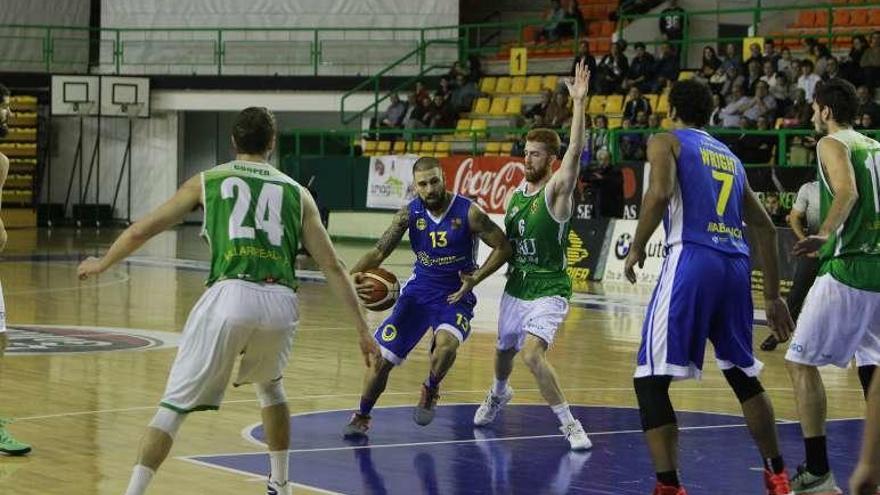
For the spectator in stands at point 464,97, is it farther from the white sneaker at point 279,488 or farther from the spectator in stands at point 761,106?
the white sneaker at point 279,488

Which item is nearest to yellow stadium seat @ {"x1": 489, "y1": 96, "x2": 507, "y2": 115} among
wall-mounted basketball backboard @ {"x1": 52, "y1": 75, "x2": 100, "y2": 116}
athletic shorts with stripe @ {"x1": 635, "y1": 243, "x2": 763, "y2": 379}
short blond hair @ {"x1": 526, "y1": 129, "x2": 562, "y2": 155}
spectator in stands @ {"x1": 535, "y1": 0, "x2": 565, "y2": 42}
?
spectator in stands @ {"x1": 535, "y1": 0, "x2": 565, "y2": 42}

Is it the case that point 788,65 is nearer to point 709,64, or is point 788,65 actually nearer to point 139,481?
point 709,64

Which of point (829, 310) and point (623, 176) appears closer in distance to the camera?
point (829, 310)

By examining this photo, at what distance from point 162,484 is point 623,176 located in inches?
706

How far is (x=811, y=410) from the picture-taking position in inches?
311

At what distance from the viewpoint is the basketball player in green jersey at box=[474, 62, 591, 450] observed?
32.5 feet

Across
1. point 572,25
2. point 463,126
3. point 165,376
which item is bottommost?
point 165,376

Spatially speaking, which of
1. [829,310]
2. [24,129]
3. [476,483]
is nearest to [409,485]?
[476,483]

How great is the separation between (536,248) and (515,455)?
4.63 feet

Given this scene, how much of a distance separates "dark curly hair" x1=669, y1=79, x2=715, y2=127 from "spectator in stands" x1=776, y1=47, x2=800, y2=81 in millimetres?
18489

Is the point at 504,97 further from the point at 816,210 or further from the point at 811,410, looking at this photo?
the point at 811,410

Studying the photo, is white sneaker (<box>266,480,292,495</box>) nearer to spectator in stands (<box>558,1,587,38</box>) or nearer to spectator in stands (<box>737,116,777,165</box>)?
spectator in stands (<box>737,116,777,165</box>)

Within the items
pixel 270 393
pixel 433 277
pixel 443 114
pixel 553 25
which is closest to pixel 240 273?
pixel 270 393

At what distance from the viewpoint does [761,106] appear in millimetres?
25266
